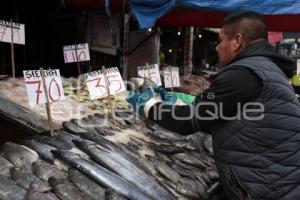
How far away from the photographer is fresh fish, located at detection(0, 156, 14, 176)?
3.09 metres

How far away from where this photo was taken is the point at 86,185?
3004mm

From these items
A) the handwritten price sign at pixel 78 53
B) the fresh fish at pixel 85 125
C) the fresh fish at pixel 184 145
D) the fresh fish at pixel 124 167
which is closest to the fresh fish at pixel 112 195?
the fresh fish at pixel 124 167

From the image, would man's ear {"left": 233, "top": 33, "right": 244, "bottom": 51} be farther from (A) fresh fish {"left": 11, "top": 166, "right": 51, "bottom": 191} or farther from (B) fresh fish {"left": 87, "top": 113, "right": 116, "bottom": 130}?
(B) fresh fish {"left": 87, "top": 113, "right": 116, "bottom": 130}

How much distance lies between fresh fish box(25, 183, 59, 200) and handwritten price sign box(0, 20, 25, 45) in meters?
3.03

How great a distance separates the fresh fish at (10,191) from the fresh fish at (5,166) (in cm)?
15

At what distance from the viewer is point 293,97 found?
8.96 ft

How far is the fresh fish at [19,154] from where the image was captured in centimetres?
326

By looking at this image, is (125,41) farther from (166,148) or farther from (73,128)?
(166,148)

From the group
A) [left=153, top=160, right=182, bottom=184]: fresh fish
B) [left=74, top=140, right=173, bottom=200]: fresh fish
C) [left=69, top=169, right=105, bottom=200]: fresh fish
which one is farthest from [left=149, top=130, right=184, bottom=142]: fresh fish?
[left=69, top=169, right=105, bottom=200]: fresh fish

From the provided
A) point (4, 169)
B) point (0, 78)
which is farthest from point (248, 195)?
point (0, 78)

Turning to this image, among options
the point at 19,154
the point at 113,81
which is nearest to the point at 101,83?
the point at 113,81

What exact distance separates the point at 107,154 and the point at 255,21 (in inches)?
63.4

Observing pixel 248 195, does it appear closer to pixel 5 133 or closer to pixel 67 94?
pixel 5 133

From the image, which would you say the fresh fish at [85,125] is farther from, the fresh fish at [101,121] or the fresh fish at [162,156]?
the fresh fish at [162,156]
